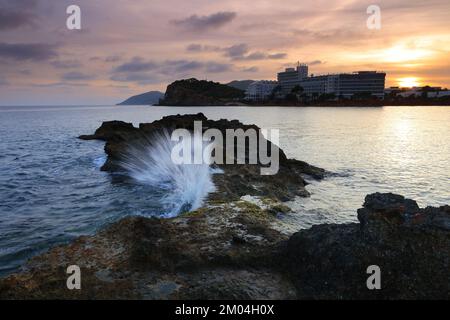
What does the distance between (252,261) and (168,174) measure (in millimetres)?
13274

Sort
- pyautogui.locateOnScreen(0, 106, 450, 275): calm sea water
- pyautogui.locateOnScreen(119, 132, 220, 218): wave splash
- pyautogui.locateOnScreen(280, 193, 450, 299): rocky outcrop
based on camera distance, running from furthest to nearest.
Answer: pyautogui.locateOnScreen(119, 132, 220, 218): wave splash
pyautogui.locateOnScreen(0, 106, 450, 275): calm sea water
pyautogui.locateOnScreen(280, 193, 450, 299): rocky outcrop

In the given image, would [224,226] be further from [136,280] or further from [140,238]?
[136,280]

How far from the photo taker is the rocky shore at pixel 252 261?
6.50m

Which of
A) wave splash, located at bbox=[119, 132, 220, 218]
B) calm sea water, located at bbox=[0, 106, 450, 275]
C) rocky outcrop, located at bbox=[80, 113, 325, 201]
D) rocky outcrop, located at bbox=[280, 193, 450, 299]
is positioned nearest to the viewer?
rocky outcrop, located at bbox=[280, 193, 450, 299]

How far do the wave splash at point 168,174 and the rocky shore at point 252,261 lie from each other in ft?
12.7

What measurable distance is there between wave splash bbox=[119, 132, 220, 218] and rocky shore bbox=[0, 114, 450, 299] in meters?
3.87

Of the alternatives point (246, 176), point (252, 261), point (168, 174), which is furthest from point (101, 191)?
point (252, 261)

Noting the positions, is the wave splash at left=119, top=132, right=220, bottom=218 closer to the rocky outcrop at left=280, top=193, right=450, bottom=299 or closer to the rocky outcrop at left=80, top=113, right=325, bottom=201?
the rocky outcrop at left=80, top=113, right=325, bottom=201

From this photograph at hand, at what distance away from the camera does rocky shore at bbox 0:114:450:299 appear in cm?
650

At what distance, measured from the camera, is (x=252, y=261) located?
793 cm

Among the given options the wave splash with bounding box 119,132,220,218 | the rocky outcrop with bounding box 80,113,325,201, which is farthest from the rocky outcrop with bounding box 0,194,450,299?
the rocky outcrop with bounding box 80,113,325,201

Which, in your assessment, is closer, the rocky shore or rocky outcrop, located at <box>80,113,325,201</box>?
the rocky shore
